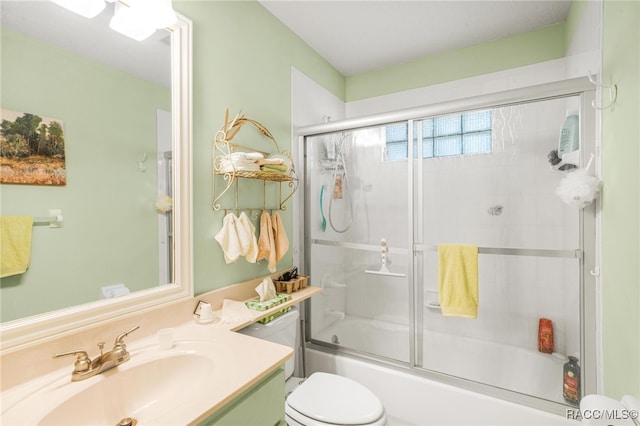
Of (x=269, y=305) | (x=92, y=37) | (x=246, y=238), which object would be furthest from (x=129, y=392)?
(x=92, y=37)

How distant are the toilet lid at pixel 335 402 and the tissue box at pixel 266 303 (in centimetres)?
44

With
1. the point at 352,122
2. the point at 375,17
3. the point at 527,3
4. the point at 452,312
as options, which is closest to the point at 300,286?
the point at 452,312

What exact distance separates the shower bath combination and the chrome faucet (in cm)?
133

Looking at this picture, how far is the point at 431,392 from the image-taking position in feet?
5.62

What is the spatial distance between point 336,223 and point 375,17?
4.56 feet

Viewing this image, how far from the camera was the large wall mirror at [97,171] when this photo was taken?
2.93ft

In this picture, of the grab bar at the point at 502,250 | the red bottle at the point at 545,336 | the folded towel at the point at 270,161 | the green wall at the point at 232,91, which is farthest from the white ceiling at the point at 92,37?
the red bottle at the point at 545,336

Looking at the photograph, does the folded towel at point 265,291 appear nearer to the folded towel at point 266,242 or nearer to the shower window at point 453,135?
the folded towel at point 266,242

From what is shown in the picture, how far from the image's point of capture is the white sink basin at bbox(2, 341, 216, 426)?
76cm

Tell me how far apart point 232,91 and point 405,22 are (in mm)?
1282

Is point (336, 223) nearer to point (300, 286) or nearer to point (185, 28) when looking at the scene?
point (300, 286)

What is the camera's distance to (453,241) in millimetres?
1753

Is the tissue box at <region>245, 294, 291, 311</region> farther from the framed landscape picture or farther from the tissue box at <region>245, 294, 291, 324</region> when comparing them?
the framed landscape picture

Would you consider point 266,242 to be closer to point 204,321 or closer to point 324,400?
point 204,321
